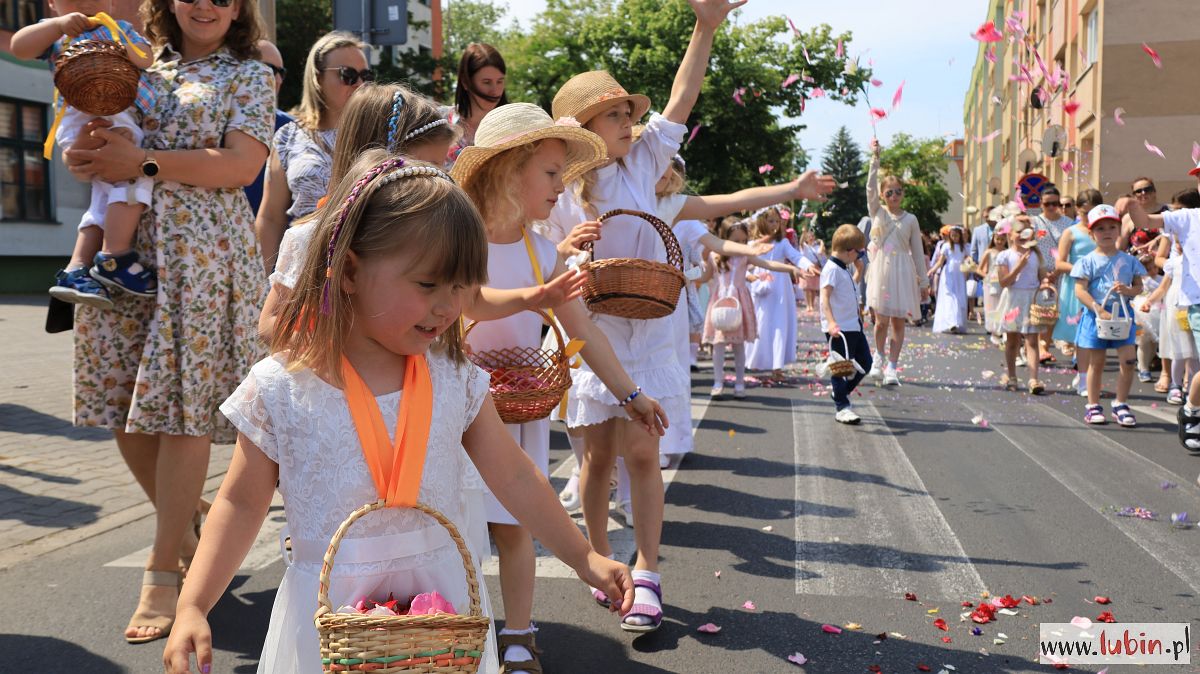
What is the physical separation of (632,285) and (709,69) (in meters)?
40.5

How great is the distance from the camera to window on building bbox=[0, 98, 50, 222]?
24.9 meters

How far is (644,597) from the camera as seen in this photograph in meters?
4.33

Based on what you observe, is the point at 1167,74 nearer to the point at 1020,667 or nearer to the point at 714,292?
the point at 714,292

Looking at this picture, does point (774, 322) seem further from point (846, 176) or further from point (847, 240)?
point (846, 176)

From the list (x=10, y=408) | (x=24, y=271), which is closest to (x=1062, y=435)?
(x=10, y=408)

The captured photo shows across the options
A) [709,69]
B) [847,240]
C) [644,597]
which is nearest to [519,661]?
[644,597]

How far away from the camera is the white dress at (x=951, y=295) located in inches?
897

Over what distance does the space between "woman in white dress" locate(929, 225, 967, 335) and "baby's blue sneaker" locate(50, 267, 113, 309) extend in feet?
67.5

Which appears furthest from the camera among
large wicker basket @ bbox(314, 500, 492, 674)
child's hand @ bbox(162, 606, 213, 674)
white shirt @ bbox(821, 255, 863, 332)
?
white shirt @ bbox(821, 255, 863, 332)

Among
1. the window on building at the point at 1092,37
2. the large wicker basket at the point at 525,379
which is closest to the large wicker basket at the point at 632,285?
the large wicker basket at the point at 525,379

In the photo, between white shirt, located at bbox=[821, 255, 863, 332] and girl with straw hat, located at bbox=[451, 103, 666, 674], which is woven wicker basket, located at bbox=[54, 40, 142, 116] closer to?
girl with straw hat, located at bbox=[451, 103, 666, 674]

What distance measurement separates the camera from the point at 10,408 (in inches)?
375

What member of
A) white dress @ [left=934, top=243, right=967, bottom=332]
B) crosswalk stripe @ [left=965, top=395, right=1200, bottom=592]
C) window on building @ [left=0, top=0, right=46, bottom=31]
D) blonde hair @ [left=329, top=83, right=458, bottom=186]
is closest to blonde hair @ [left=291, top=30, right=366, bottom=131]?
blonde hair @ [left=329, top=83, right=458, bottom=186]

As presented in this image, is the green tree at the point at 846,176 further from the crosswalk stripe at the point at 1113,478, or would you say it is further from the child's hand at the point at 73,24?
the child's hand at the point at 73,24
